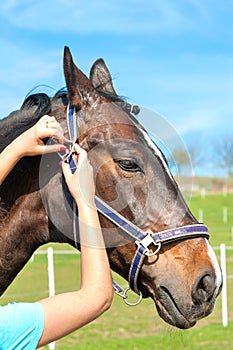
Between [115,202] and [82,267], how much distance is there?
606 millimetres

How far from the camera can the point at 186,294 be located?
2.59 meters

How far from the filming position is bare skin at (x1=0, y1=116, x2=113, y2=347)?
2064 millimetres

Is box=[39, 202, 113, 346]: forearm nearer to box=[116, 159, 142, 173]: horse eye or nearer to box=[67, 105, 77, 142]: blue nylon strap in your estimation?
box=[116, 159, 142, 173]: horse eye

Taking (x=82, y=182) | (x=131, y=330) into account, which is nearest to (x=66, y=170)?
(x=82, y=182)

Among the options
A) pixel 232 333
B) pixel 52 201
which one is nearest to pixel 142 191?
pixel 52 201

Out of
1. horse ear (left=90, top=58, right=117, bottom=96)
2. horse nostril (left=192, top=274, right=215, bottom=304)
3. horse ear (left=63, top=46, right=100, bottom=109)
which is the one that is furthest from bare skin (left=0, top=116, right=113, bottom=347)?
horse ear (left=90, top=58, right=117, bottom=96)

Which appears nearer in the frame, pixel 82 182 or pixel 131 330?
pixel 82 182

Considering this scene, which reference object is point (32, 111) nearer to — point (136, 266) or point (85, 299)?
point (136, 266)

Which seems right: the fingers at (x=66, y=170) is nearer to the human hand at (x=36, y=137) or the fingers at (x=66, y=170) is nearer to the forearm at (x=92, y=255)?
the human hand at (x=36, y=137)

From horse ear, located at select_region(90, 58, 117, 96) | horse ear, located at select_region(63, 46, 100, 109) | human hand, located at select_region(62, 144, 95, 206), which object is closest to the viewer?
human hand, located at select_region(62, 144, 95, 206)

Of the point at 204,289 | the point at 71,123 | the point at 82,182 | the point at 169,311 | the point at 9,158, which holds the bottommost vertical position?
the point at 169,311

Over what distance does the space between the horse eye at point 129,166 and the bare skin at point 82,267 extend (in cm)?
23

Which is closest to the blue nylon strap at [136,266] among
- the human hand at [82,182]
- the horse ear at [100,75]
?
the human hand at [82,182]

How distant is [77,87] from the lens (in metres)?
2.92
